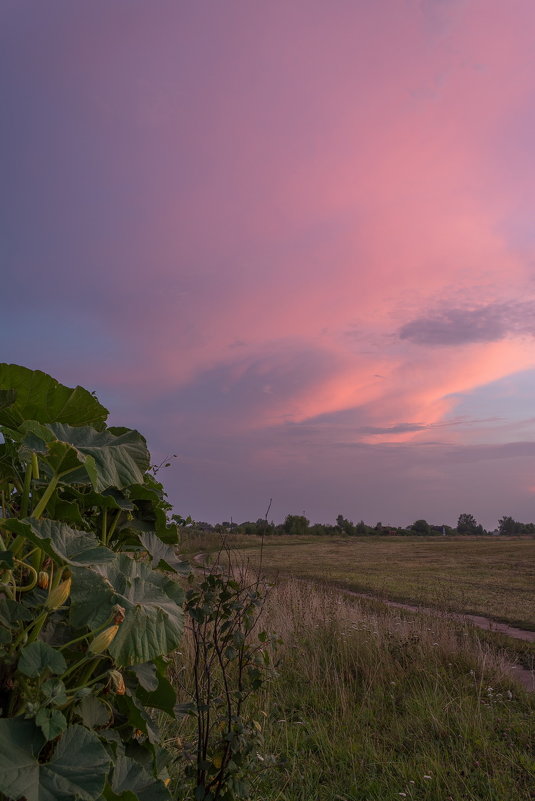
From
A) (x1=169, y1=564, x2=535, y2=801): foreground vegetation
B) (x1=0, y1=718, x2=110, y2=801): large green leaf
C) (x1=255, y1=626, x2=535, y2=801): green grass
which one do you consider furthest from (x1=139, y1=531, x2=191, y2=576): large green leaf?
(x1=255, y1=626, x2=535, y2=801): green grass

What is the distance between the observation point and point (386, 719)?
471 centimetres

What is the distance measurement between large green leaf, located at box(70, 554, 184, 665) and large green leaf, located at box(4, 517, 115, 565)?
1.4 inches

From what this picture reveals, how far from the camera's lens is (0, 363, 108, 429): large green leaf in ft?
4.18

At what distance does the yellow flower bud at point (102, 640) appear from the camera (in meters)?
1.00

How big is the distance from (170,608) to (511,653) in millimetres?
8275

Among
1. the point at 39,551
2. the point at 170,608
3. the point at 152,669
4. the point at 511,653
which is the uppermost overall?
the point at 39,551

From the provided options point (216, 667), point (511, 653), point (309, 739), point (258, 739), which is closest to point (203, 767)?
point (258, 739)

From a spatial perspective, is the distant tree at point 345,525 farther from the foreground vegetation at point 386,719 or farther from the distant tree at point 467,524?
the foreground vegetation at point 386,719

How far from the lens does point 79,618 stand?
Result: 1.05 m

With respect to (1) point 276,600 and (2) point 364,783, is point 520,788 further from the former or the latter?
(1) point 276,600

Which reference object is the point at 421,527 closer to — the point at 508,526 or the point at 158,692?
the point at 508,526

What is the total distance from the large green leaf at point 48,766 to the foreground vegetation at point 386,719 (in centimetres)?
225

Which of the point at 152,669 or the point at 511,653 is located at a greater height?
the point at 152,669

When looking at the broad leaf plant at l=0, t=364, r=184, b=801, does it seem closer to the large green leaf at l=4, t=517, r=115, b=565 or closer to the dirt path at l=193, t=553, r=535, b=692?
the large green leaf at l=4, t=517, r=115, b=565
